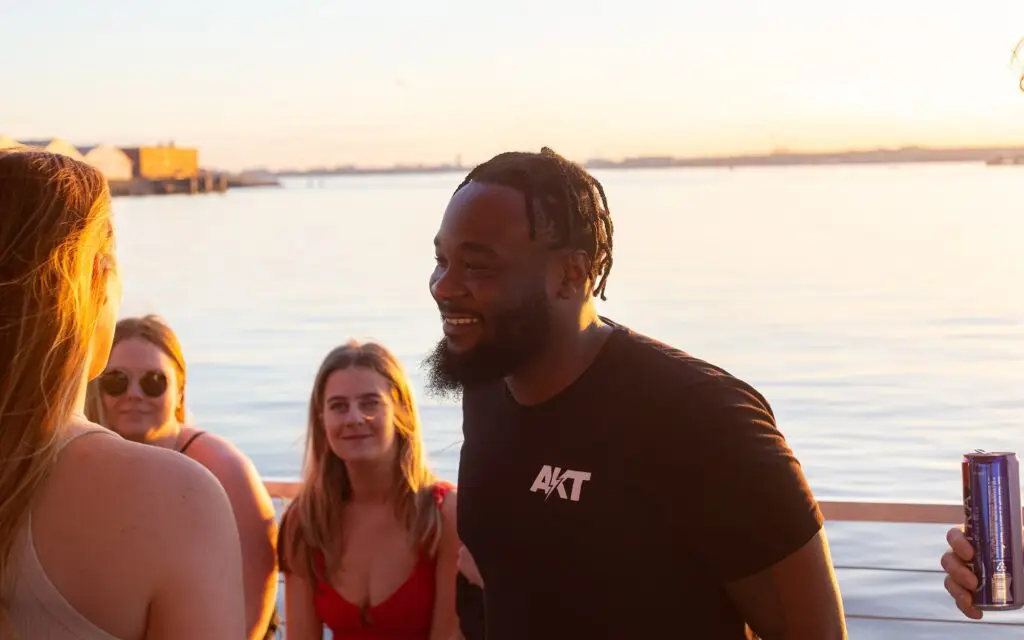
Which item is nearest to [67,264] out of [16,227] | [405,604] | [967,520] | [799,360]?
[16,227]

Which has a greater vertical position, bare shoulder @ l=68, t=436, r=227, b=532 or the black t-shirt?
bare shoulder @ l=68, t=436, r=227, b=532

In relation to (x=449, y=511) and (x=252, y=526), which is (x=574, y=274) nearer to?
(x=449, y=511)

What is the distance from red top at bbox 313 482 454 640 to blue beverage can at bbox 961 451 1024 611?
1795 mm

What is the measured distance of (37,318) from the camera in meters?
1.46

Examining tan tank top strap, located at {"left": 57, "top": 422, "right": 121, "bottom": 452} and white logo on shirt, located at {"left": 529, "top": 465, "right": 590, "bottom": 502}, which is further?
white logo on shirt, located at {"left": 529, "top": 465, "right": 590, "bottom": 502}

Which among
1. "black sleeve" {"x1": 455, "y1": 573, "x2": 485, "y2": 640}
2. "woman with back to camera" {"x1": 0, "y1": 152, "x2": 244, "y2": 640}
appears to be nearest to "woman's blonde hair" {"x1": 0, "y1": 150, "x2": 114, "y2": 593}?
"woman with back to camera" {"x1": 0, "y1": 152, "x2": 244, "y2": 640}

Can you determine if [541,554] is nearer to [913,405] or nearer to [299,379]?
[913,405]

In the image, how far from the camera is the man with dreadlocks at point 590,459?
2.07 metres

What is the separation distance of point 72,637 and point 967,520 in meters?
1.49

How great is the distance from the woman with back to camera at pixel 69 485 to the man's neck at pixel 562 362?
900mm

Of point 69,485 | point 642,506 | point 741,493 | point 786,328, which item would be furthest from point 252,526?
point 786,328

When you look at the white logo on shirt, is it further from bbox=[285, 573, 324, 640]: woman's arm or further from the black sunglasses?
the black sunglasses

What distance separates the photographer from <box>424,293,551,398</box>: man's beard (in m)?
2.27

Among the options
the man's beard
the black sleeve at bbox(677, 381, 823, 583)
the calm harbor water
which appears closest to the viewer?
the black sleeve at bbox(677, 381, 823, 583)
